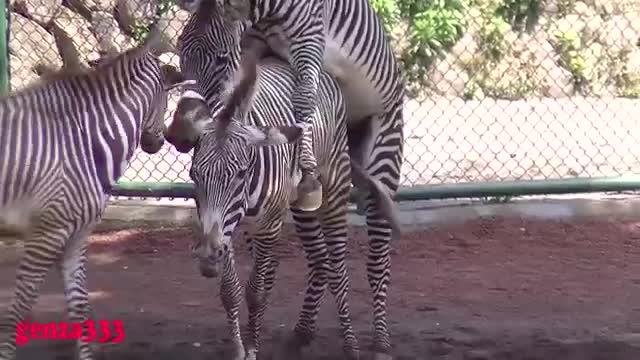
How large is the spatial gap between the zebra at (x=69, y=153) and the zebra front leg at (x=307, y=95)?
59 centimetres

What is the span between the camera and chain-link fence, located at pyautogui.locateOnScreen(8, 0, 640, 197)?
898 centimetres

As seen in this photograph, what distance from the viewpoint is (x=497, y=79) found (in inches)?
462

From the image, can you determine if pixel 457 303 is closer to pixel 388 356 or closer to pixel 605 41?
pixel 388 356

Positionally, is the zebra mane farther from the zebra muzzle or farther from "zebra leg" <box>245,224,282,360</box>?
"zebra leg" <box>245,224,282,360</box>

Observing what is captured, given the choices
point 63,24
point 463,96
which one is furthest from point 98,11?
point 463,96

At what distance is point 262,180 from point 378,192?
1211mm

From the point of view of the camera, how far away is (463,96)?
453 inches

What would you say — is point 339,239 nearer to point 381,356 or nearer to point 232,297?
point 381,356

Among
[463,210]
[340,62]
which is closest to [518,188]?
[463,210]

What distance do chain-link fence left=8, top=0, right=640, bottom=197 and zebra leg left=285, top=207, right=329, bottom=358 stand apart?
2.91 metres

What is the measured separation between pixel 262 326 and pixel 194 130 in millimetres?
1834

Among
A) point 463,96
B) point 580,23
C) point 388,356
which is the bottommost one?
point 388,356

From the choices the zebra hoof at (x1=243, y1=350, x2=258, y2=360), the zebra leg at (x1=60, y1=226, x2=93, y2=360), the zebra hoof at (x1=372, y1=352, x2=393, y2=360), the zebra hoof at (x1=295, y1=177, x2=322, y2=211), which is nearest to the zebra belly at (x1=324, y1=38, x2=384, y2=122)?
the zebra hoof at (x1=295, y1=177, x2=322, y2=211)

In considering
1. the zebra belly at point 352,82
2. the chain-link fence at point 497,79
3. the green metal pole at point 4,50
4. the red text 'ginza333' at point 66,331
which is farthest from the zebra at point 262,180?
the chain-link fence at point 497,79
